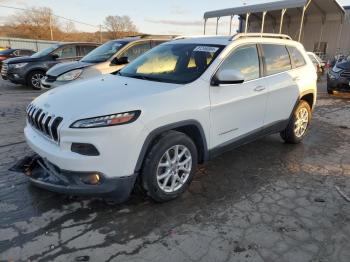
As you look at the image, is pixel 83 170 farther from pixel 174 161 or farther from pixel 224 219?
pixel 224 219

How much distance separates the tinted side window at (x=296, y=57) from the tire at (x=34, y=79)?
912 centimetres

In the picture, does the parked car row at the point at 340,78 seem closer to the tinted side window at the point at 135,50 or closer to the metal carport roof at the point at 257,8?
the tinted side window at the point at 135,50

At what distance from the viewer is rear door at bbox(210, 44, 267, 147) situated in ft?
12.8

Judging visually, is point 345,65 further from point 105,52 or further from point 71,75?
point 71,75

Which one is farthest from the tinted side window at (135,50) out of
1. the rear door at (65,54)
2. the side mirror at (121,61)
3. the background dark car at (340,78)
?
the background dark car at (340,78)

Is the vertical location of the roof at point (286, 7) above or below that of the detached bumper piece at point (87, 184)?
above

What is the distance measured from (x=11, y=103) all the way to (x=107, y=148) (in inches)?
275

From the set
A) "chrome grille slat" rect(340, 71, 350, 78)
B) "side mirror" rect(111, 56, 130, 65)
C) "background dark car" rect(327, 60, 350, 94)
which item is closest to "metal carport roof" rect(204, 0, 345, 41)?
"background dark car" rect(327, 60, 350, 94)

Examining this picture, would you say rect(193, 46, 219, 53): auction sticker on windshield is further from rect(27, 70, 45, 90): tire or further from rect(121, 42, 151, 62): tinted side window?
rect(27, 70, 45, 90): tire

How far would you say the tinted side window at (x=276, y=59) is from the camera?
15.6ft

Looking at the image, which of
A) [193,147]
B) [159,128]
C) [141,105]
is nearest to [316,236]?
[193,147]

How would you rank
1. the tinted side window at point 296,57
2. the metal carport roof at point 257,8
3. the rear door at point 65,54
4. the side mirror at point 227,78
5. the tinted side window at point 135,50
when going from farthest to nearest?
the metal carport roof at point 257,8 < the rear door at point 65,54 < the tinted side window at point 135,50 < the tinted side window at point 296,57 < the side mirror at point 227,78

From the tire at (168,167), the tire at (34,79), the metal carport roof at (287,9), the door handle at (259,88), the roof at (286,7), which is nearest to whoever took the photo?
the tire at (168,167)

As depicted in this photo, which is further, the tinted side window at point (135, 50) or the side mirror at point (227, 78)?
the tinted side window at point (135, 50)
